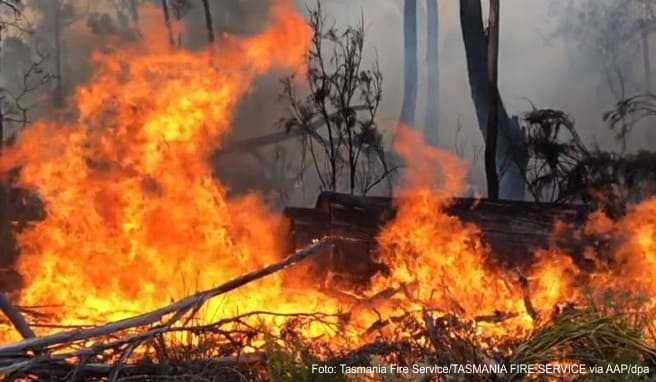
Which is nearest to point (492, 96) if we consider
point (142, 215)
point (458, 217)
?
point (458, 217)

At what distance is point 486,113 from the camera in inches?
348

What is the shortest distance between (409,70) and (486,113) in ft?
4.04

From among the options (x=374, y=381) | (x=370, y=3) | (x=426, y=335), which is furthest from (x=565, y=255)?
(x=370, y=3)

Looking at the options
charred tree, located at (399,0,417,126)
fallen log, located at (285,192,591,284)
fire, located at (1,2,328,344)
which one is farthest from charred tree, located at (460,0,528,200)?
fire, located at (1,2,328,344)

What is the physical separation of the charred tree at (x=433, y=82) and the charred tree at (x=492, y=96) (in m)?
0.70

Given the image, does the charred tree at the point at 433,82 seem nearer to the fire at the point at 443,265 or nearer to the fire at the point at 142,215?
the fire at the point at 443,265

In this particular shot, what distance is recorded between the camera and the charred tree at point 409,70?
8.88m

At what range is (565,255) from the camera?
5.60 meters

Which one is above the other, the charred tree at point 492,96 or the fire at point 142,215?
the charred tree at point 492,96

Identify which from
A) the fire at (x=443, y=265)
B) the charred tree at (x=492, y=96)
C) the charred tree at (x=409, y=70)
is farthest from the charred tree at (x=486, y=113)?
the fire at (x=443, y=265)

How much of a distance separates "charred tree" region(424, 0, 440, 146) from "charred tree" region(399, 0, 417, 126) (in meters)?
0.20

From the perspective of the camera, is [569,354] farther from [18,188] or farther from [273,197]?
[18,188]

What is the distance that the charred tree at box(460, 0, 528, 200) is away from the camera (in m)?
8.62

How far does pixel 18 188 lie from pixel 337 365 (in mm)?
6533
